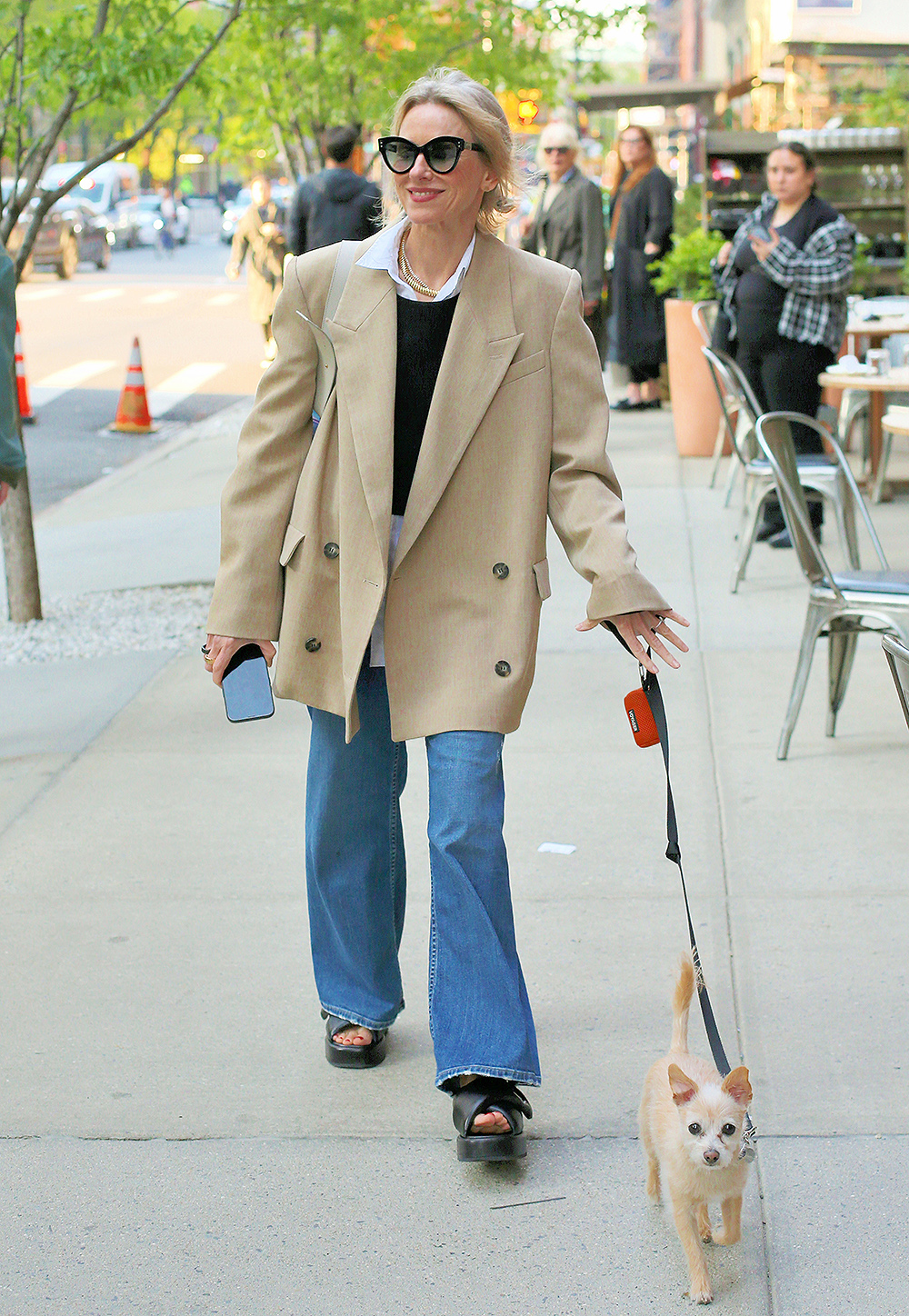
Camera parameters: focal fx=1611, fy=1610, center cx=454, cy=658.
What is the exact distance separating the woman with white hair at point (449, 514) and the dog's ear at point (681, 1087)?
50 centimetres

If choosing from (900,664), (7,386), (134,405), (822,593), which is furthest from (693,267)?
(900,664)

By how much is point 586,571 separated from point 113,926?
1.77 metres

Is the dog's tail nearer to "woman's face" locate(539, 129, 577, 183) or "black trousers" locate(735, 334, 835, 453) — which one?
"black trousers" locate(735, 334, 835, 453)

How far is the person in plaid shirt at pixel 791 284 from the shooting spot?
24.8 feet

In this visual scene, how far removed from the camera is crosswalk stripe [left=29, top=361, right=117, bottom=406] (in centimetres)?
1590

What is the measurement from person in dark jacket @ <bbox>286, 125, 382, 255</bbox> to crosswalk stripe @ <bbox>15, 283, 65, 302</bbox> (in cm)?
1740

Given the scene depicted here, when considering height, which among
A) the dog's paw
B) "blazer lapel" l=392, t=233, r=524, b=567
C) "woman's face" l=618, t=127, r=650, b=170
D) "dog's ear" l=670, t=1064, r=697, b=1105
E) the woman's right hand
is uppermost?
"woman's face" l=618, t=127, r=650, b=170

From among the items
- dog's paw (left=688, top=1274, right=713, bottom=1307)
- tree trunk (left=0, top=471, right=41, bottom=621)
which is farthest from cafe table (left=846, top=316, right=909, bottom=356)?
dog's paw (left=688, top=1274, right=713, bottom=1307)

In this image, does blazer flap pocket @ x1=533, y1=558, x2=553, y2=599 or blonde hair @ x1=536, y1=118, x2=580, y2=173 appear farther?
blonde hair @ x1=536, y1=118, x2=580, y2=173

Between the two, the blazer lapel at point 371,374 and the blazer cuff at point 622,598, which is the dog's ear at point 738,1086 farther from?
the blazer lapel at point 371,374

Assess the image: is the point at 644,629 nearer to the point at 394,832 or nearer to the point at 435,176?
the point at 394,832

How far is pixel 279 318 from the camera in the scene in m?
3.02

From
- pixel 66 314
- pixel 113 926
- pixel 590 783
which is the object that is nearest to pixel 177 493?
pixel 590 783

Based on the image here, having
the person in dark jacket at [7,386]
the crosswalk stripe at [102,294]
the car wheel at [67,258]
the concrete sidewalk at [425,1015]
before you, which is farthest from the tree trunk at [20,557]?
the car wheel at [67,258]
